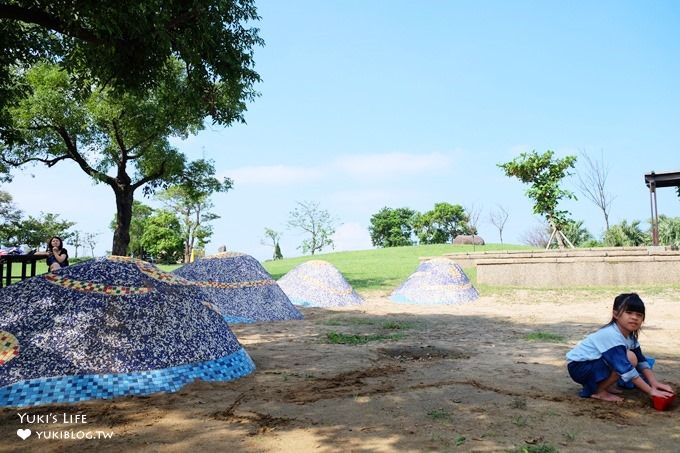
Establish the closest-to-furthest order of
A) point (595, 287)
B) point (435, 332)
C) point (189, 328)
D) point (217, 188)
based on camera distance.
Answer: point (189, 328) < point (435, 332) < point (595, 287) < point (217, 188)

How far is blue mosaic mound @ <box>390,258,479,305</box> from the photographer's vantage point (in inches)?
573

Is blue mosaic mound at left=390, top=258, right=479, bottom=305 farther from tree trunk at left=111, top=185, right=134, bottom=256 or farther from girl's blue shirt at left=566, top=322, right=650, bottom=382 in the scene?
tree trunk at left=111, top=185, right=134, bottom=256

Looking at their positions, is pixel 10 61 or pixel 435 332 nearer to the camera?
pixel 435 332

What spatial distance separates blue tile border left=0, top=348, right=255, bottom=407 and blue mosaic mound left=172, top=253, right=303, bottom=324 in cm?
502

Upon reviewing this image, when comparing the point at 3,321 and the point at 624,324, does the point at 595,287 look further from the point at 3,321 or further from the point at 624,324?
the point at 3,321

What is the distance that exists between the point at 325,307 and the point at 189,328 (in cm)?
844

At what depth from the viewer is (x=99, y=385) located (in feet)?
14.8

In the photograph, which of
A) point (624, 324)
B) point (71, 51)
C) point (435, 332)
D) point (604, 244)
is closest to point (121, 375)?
point (624, 324)

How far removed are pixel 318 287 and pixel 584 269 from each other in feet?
33.8

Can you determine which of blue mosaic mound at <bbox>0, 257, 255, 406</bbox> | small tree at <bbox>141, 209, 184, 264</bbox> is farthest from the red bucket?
small tree at <bbox>141, 209, 184, 264</bbox>

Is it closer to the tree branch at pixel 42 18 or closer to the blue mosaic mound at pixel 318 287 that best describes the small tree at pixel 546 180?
the blue mosaic mound at pixel 318 287

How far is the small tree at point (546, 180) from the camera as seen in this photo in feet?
88.5

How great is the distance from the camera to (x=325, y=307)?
13.6 m

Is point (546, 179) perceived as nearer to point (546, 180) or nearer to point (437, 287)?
point (546, 180)
